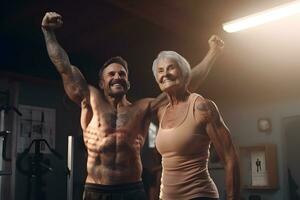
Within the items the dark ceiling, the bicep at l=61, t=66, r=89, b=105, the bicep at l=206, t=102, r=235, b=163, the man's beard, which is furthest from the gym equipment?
the bicep at l=206, t=102, r=235, b=163

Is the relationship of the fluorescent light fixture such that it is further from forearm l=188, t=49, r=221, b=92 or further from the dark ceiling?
forearm l=188, t=49, r=221, b=92

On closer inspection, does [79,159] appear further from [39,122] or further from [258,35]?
[258,35]

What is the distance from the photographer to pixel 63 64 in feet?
7.25

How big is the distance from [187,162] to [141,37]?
1.98 m

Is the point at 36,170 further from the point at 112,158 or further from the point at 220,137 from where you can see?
the point at 220,137

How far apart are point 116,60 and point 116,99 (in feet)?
0.74

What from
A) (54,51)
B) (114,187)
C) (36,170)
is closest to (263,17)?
(54,51)

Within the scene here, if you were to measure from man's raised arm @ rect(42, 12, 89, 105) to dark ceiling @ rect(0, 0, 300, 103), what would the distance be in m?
0.51

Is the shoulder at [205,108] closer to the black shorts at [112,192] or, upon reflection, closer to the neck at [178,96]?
the neck at [178,96]

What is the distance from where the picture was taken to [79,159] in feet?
14.3

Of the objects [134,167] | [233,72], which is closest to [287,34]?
[233,72]

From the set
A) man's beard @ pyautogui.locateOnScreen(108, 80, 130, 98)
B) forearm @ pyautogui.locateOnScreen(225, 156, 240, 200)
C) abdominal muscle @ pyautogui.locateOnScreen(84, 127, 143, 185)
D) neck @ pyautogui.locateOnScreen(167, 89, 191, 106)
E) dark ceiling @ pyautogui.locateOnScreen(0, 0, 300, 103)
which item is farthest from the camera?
dark ceiling @ pyautogui.locateOnScreen(0, 0, 300, 103)

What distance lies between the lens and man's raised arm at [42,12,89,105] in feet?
7.09

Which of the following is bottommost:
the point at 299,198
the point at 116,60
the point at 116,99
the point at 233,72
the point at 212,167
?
the point at 299,198
